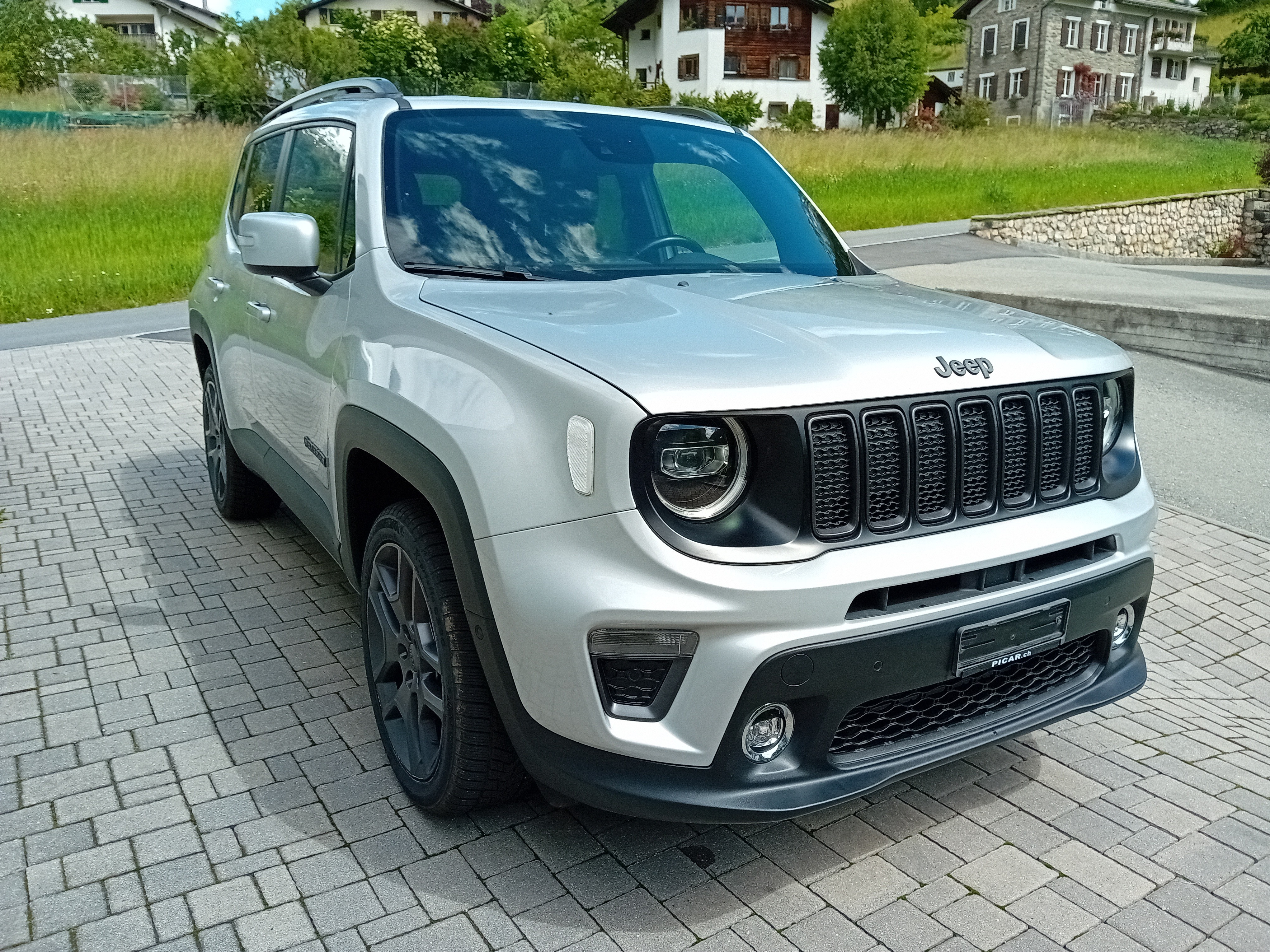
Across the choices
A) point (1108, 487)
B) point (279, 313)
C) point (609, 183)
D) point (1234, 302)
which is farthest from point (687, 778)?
point (1234, 302)

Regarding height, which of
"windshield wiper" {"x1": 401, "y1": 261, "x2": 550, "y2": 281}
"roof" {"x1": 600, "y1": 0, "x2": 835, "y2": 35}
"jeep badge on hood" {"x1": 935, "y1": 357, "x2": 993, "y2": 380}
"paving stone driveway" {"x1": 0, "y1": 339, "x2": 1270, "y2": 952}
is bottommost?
"paving stone driveway" {"x1": 0, "y1": 339, "x2": 1270, "y2": 952}

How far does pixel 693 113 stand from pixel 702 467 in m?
2.62

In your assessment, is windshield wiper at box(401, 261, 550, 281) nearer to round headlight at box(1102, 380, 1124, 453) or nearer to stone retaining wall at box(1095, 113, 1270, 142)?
round headlight at box(1102, 380, 1124, 453)

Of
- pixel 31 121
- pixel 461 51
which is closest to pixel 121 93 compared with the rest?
pixel 31 121

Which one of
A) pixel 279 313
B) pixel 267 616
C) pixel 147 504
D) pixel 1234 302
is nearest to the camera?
pixel 279 313

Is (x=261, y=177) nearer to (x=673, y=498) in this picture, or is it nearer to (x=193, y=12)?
(x=673, y=498)

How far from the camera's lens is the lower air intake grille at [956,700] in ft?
8.79

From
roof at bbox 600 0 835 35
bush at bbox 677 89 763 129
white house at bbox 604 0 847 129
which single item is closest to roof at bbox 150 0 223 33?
roof at bbox 600 0 835 35

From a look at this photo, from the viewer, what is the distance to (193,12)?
86000 mm

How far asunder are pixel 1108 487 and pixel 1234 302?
10.4 metres

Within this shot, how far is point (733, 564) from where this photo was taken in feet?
7.85

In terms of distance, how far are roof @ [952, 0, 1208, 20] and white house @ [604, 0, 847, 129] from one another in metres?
16.5

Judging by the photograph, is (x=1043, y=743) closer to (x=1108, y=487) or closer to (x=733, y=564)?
(x=1108, y=487)

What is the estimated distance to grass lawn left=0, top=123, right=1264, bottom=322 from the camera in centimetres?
1558
